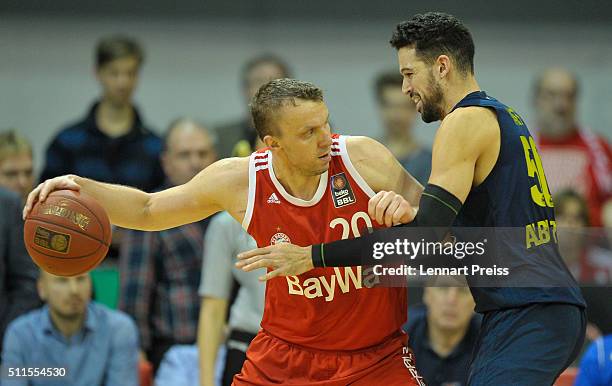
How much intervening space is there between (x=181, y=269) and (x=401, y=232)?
3.01 metres

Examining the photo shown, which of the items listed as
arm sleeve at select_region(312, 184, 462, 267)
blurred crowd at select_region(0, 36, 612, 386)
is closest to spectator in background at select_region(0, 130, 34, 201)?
blurred crowd at select_region(0, 36, 612, 386)

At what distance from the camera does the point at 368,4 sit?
33.6ft

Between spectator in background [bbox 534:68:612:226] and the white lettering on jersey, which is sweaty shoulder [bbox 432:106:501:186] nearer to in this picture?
the white lettering on jersey

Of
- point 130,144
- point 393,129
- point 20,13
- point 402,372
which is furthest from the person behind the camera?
point 20,13

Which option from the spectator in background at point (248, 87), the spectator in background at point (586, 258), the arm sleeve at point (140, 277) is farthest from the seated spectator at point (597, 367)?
the spectator in background at point (248, 87)

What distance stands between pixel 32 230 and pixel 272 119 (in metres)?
1.24

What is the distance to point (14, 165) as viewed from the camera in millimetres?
7371

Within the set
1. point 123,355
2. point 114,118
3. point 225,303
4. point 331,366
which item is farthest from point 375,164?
point 114,118

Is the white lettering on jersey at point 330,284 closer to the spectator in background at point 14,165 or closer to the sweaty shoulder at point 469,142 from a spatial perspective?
the sweaty shoulder at point 469,142

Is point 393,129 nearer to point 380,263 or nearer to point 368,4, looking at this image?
point 368,4

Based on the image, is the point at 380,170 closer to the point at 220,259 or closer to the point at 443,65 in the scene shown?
the point at 443,65

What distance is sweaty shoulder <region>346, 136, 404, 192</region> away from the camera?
4.80 m

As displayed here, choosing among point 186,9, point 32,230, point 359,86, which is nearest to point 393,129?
point 359,86

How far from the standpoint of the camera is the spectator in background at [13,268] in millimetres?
6711
